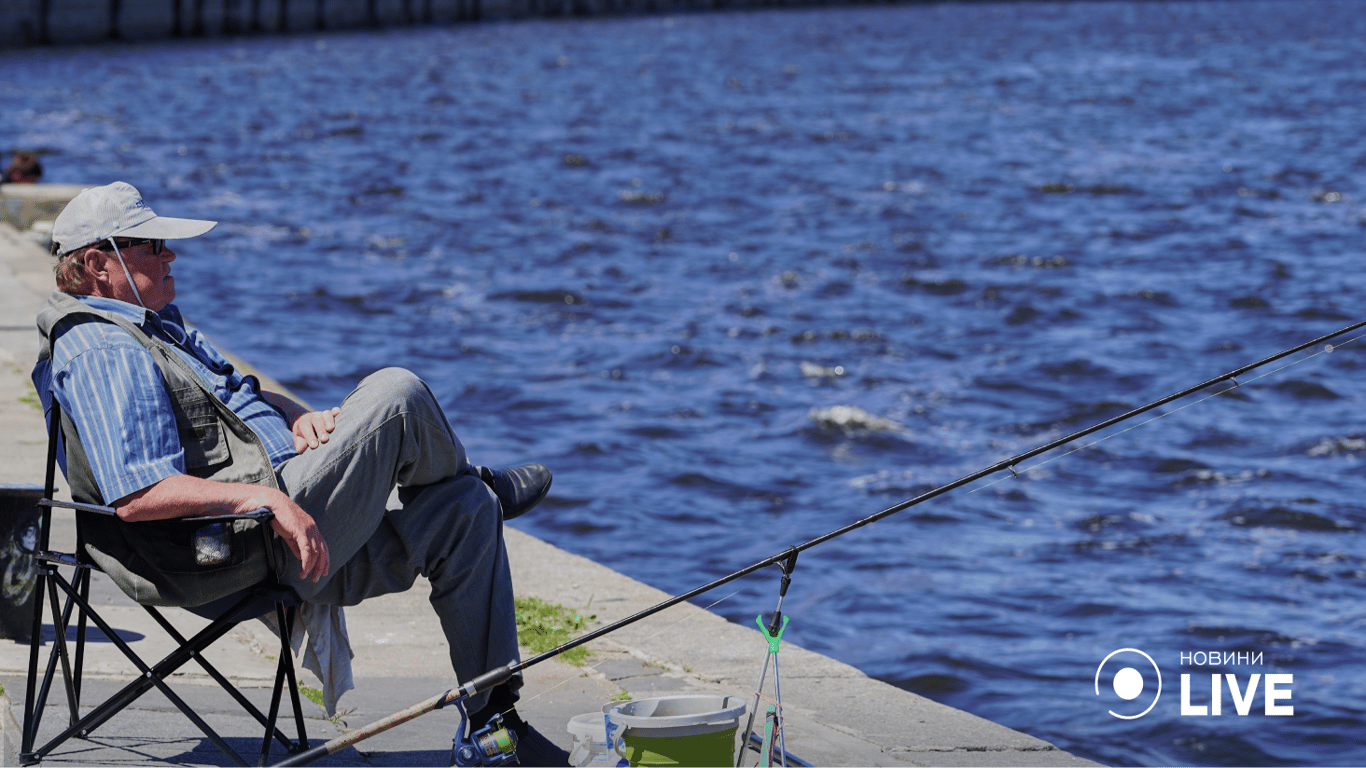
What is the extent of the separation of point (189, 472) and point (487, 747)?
31.1 inches

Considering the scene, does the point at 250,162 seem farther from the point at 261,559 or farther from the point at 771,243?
the point at 261,559

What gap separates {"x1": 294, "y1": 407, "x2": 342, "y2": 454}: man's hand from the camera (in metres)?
3.07

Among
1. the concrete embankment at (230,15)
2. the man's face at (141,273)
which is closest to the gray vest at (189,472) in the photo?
the man's face at (141,273)

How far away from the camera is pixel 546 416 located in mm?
9109

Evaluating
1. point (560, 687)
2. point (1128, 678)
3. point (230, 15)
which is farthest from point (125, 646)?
point (230, 15)

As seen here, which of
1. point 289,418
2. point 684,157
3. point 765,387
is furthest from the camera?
point 684,157

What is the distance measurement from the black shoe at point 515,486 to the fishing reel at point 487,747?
0.48 meters

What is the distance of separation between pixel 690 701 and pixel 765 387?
6.76 m

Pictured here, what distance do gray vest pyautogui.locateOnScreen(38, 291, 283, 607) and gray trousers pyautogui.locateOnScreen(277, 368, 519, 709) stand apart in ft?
0.34

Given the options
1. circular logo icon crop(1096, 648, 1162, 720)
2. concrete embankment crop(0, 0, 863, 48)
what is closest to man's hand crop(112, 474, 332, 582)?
circular logo icon crop(1096, 648, 1162, 720)

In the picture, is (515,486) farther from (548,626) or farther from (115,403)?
(548,626)

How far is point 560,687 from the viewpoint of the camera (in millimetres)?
3869

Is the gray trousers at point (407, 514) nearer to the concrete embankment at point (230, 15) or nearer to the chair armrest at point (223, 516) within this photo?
the chair armrest at point (223, 516)

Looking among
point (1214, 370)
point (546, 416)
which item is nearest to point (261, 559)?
point (546, 416)
